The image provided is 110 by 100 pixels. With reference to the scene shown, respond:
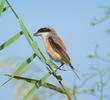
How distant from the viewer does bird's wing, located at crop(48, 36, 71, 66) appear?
9.82 ft

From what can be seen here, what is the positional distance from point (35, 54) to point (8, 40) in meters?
0.17

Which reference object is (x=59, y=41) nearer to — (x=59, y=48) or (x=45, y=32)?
(x=59, y=48)

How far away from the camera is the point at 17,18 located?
5.55 feet

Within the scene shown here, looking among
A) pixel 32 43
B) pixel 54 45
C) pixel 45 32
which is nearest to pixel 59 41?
pixel 54 45

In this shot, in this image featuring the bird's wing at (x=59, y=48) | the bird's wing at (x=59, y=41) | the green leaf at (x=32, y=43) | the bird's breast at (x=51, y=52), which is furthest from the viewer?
the bird's breast at (x=51, y=52)

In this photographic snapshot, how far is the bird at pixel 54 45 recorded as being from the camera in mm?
3029

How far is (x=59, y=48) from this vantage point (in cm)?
311

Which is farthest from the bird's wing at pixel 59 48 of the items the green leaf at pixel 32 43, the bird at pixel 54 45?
the green leaf at pixel 32 43

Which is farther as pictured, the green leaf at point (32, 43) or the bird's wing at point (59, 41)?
the bird's wing at point (59, 41)

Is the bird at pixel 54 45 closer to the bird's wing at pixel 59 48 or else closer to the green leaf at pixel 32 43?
the bird's wing at pixel 59 48

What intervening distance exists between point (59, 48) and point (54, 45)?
0.17 metres

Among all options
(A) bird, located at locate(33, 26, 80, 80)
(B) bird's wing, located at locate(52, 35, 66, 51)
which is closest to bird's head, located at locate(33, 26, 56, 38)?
(A) bird, located at locate(33, 26, 80, 80)

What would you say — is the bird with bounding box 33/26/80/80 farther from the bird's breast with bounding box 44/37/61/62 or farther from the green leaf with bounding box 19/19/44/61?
the green leaf with bounding box 19/19/44/61

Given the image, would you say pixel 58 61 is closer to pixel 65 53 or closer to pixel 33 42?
pixel 65 53
